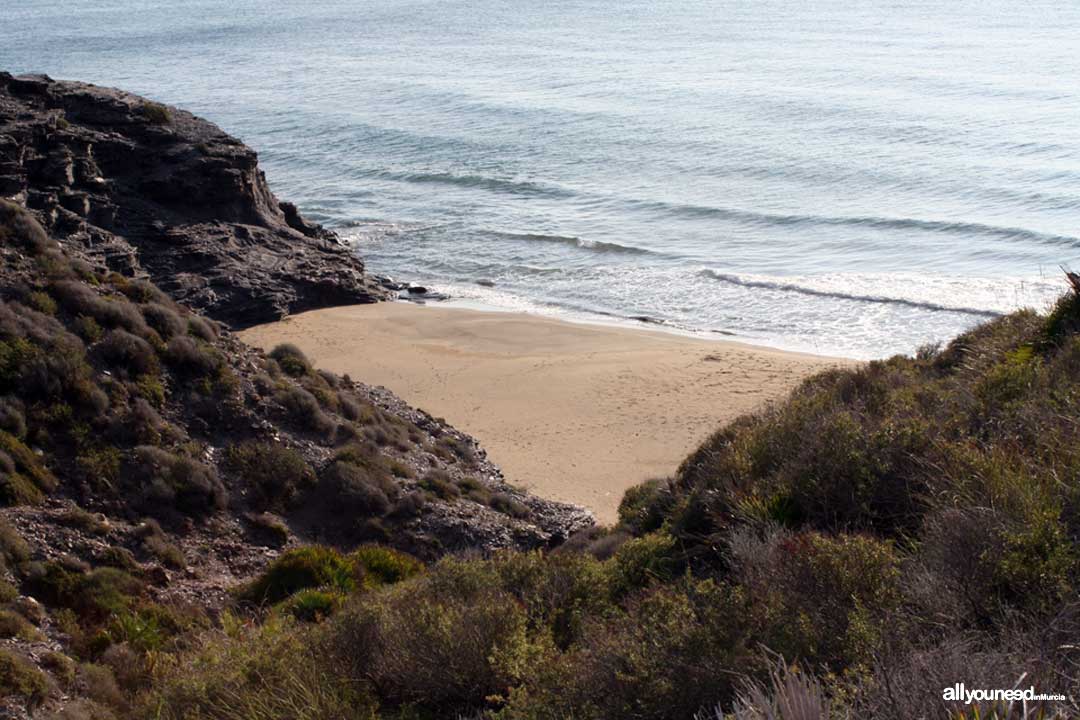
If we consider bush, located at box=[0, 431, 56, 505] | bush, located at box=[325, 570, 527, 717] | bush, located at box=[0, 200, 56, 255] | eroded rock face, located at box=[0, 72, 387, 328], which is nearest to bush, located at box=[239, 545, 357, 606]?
bush, located at box=[0, 431, 56, 505]

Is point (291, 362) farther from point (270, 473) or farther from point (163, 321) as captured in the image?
point (270, 473)

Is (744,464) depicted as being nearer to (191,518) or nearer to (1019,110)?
(191,518)

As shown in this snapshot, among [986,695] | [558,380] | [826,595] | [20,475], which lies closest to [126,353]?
[20,475]

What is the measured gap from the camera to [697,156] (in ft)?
138

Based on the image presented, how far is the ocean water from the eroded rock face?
521 cm

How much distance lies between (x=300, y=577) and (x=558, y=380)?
11037 mm

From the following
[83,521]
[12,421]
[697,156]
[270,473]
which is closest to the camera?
[83,521]

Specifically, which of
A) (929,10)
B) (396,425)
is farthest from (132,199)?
(929,10)

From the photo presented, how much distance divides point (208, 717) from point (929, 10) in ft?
293

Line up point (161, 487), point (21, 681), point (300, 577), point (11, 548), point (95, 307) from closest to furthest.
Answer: point (21, 681) < point (11, 548) < point (300, 577) < point (161, 487) < point (95, 307)

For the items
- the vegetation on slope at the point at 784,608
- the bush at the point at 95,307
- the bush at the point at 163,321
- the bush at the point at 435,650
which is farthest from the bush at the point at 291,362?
the bush at the point at 435,650

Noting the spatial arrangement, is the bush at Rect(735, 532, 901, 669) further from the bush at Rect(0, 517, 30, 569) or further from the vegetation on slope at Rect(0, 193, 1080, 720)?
the bush at Rect(0, 517, 30, 569)

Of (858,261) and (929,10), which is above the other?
(929,10)

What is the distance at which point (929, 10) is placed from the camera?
8344 cm
